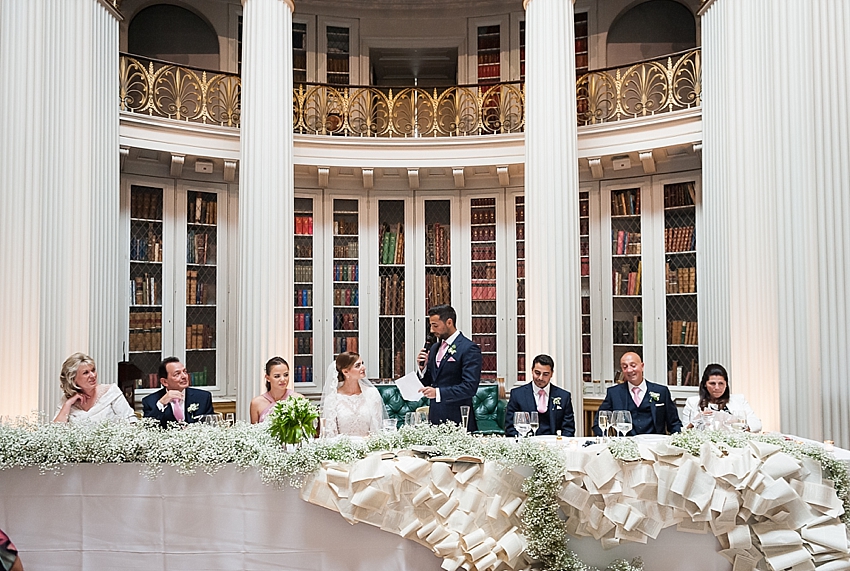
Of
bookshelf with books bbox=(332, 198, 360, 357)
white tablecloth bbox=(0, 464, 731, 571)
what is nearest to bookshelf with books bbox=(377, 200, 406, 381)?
bookshelf with books bbox=(332, 198, 360, 357)

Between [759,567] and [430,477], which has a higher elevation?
[430,477]

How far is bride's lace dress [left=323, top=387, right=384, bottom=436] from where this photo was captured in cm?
534

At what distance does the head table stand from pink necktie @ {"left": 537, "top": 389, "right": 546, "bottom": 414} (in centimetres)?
193

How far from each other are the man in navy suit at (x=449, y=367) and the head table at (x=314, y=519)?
1.94 metres

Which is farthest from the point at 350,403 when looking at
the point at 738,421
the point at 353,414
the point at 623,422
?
the point at 738,421

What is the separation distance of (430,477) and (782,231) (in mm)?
3508

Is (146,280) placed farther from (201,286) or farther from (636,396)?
(636,396)

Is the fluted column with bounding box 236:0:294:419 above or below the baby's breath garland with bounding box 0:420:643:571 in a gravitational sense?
above

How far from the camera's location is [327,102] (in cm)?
1016

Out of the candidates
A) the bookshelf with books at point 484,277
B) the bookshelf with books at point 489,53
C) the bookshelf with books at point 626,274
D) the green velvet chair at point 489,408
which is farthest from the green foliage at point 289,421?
the bookshelf with books at point 489,53

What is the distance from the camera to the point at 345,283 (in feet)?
33.3

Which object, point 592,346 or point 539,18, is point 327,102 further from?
point 592,346

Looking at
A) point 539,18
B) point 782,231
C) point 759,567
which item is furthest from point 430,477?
point 539,18

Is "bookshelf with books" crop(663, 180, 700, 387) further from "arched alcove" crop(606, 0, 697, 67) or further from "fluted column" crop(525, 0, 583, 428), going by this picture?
"arched alcove" crop(606, 0, 697, 67)
